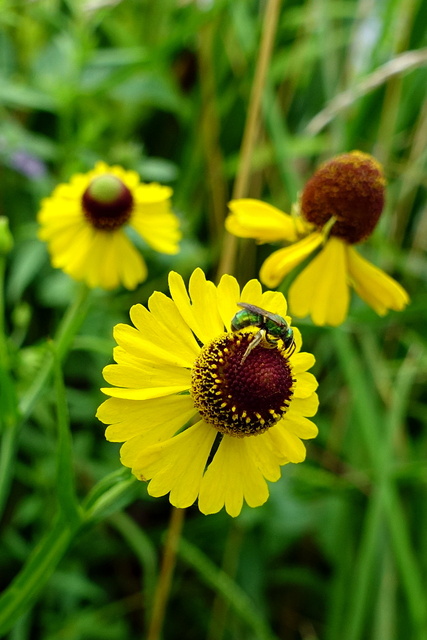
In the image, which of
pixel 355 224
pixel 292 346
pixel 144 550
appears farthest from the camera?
pixel 144 550

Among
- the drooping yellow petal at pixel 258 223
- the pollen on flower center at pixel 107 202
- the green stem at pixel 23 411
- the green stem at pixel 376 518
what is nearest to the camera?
the green stem at pixel 23 411

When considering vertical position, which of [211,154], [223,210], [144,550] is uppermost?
[211,154]

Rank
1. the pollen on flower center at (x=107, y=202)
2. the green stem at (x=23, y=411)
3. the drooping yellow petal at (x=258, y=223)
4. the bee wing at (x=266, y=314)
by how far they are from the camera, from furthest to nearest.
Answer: the pollen on flower center at (x=107, y=202) < the drooping yellow petal at (x=258, y=223) < the green stem at (x=23, y=411) < the bee wing at (x=266, y=314)

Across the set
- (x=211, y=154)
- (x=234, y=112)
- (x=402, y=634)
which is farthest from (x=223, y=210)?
(x=402, y=634)

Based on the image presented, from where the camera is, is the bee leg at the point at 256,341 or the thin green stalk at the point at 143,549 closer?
the bee leg at the point at 256,341

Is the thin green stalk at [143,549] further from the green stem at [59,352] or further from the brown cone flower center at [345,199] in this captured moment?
the brown cone flower center at [345,199]

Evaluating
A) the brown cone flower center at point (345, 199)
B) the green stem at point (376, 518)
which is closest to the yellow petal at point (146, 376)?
the brown cone flower center at point (345, 199)

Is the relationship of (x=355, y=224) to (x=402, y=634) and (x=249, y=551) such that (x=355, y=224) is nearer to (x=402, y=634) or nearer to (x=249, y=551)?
(x=249, y=551)
